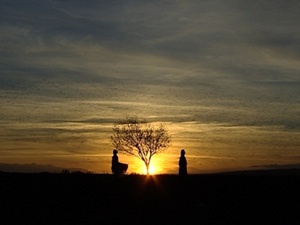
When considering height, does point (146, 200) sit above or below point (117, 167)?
below

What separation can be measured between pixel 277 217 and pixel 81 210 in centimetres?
954

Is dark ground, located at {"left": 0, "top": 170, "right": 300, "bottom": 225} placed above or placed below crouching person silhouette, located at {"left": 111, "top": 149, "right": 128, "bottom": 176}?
below

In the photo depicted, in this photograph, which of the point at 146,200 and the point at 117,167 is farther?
the point at 117,167

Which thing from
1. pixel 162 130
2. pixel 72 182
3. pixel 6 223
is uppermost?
pixel 162 130

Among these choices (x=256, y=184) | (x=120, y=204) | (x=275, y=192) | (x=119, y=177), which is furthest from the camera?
(x=119, y=177)

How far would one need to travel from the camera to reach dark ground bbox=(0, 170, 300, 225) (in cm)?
2586

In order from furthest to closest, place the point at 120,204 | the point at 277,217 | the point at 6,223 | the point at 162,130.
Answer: the point at 162,130
the point at 120,204
the point at 277,217
the point at 6,223

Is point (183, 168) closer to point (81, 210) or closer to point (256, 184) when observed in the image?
point (256, 184)

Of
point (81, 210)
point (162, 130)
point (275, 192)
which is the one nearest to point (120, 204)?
point (81, 210)

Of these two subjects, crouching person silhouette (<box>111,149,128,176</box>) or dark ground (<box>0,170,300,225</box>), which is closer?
dark ground (<box>0,170,300,225</box>)

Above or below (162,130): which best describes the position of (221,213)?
below

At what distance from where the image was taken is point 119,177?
1529 inches

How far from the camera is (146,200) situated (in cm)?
3030

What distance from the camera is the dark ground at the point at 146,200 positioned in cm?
2586
